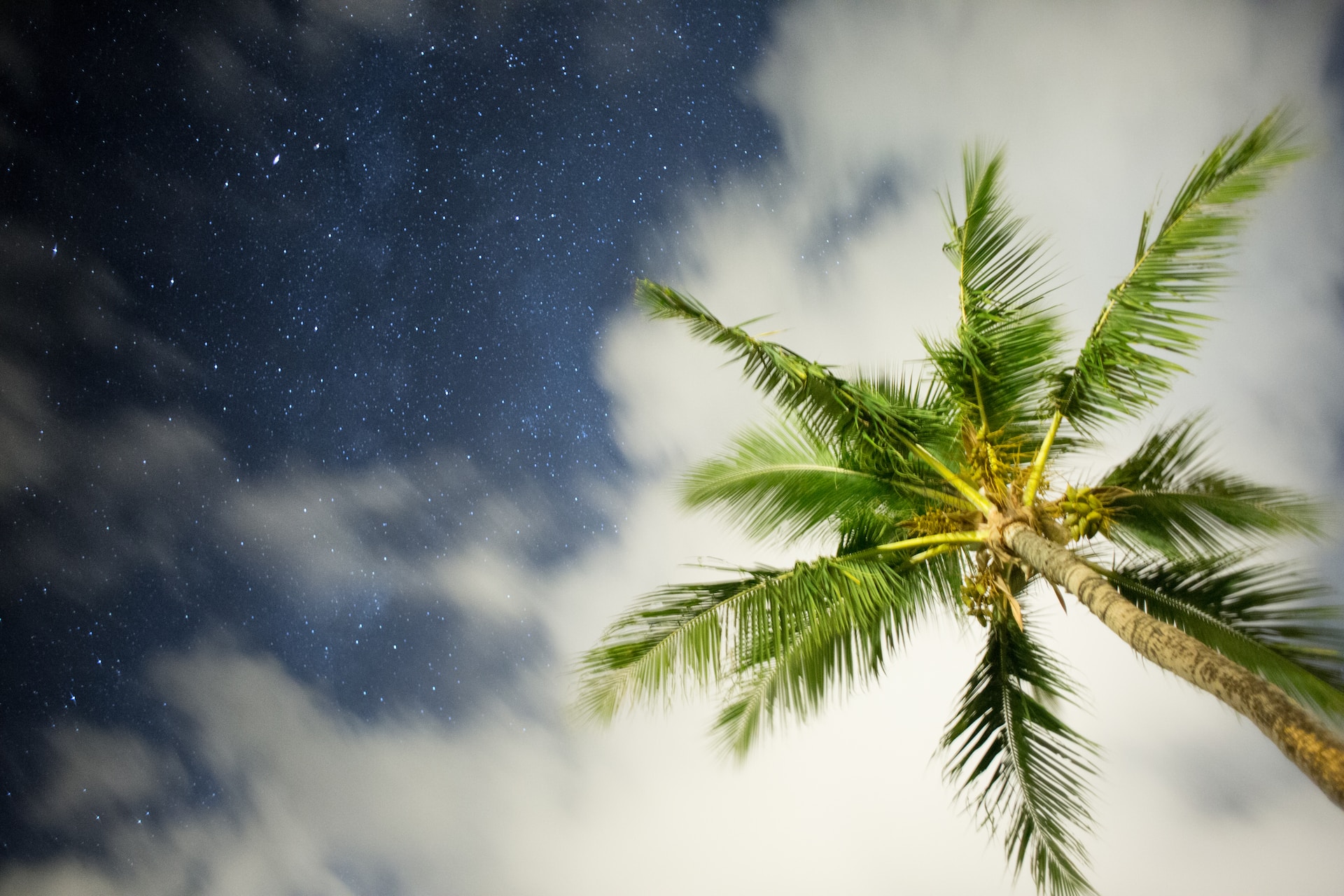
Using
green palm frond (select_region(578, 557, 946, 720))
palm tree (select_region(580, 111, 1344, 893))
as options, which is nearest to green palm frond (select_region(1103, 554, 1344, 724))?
palm tree (select_region(580, 111, 1344, 893))

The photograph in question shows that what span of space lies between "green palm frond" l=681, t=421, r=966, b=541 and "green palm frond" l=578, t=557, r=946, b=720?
1.28m

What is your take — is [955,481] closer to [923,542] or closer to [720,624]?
[923,542]

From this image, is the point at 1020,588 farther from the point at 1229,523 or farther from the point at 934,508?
the point at 1229,523

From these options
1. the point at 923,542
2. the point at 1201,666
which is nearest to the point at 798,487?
the point at 923,542

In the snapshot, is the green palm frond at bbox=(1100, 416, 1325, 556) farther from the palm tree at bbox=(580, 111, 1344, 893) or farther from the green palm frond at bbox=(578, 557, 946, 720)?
the green palm frond at bbox=(578, 557, 946, 720)

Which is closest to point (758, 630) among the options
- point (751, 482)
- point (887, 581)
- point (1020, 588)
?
point (887, 581)

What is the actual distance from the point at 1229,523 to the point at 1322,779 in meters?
4.27

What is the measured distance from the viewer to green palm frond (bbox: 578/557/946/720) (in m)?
5.41

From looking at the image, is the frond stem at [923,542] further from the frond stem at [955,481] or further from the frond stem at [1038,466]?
the frond stem at [1038,466]

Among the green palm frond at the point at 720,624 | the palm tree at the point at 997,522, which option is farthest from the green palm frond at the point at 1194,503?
the green palm frond at the point at 720,624

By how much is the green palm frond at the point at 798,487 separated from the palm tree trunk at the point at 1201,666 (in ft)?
3.93

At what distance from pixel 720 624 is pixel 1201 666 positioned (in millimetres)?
2998

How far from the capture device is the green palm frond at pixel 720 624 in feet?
17.8

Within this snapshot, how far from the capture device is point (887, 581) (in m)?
6.13
